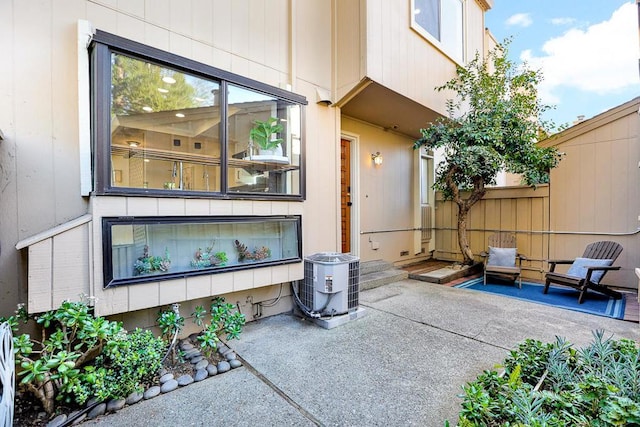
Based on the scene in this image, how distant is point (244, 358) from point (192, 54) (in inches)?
123

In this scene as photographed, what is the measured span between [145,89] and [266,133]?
134 centimetres

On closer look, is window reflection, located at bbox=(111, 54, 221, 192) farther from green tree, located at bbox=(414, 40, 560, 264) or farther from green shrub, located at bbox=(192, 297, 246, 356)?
green tree, located at bbox=(414, 40, 560, 264)

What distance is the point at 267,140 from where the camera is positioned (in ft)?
12.0

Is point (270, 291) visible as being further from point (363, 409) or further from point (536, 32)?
point (536, 32)

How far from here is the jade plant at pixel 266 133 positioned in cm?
357

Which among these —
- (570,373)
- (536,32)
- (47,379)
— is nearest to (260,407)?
(47,379)

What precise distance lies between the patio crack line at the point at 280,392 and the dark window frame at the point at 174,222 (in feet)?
2.92

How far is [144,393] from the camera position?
2162 mm

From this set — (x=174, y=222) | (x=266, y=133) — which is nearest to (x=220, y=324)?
(x=174, y=222)

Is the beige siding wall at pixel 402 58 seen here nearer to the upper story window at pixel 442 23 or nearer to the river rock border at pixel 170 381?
the upper story window at pixel 442 23

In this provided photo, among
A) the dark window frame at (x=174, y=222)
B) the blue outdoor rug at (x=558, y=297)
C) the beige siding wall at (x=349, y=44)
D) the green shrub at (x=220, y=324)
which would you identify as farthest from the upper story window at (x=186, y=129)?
the blue outdoor rug at (x=558, y=297)

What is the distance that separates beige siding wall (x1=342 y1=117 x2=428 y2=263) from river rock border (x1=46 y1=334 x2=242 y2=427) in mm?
3433

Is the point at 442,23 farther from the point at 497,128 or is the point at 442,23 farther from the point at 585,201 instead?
the point at 585,201

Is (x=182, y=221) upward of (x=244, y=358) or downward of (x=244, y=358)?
upward
